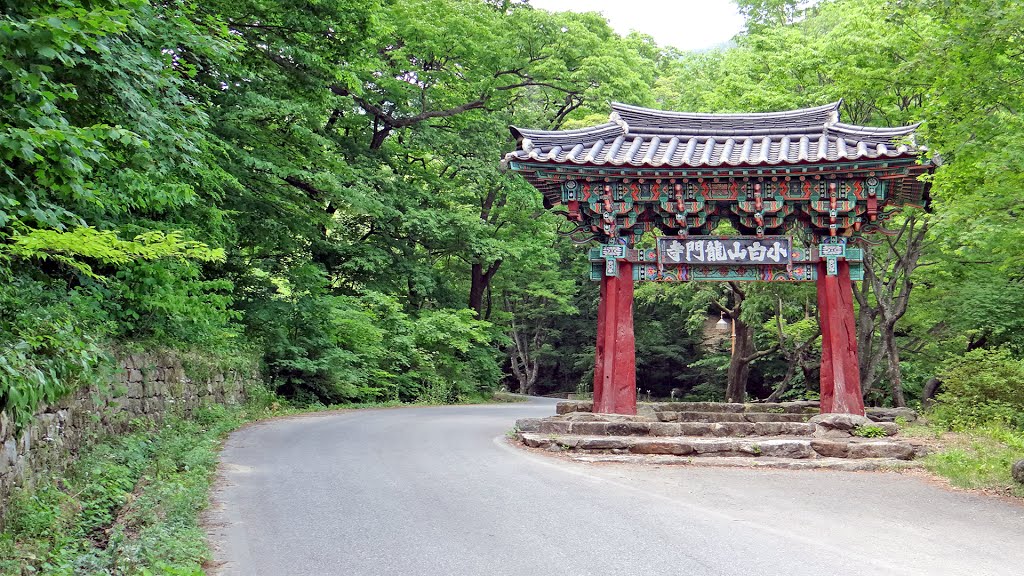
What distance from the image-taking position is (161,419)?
12.1m

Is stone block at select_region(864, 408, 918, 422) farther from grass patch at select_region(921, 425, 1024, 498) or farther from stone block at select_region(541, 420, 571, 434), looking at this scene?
stone block at select_region(541, 420, 571, 434)

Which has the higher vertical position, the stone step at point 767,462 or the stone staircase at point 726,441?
the stone staircase at point 726,441

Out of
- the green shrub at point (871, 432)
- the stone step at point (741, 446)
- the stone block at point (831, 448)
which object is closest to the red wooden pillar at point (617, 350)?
the stone step at point (741, 446)

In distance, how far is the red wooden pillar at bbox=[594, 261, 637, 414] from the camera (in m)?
13.1

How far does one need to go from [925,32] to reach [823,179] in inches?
210

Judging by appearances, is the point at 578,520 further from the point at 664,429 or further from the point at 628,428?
the point at 664,429

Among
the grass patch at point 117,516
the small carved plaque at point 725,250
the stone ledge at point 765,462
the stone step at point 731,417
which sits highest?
the small carved plaque at point 725,250

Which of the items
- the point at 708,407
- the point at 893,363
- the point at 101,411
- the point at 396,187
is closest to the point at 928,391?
the point at 893,363

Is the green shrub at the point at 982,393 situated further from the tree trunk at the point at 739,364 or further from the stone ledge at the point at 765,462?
the tree trunk at the point at 739,364

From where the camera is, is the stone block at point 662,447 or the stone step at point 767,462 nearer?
the stone step at point 767,462

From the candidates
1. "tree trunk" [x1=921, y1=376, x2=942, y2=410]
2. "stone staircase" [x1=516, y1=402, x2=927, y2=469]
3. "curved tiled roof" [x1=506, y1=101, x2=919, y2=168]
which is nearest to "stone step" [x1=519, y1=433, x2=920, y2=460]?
"stone staircase" [x1=516, y1=402, x2=927, y2=469]

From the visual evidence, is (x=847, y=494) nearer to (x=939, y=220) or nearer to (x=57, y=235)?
(x=57, y=235)

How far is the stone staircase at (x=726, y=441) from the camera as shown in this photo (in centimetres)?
1084

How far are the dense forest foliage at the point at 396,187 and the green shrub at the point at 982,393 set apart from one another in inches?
2.0
